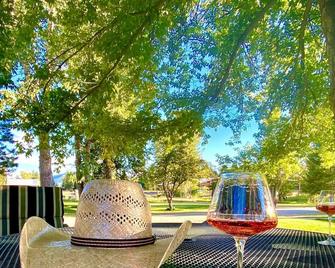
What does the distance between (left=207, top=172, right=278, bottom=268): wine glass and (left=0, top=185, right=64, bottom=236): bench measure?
257cm

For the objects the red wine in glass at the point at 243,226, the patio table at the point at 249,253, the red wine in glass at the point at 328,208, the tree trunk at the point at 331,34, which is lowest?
the patio table at the point at 249,253

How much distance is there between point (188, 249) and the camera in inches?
54.6

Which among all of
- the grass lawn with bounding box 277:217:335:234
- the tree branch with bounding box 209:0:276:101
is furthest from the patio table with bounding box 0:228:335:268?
the grass lawn with bounding box 277:217:335:234

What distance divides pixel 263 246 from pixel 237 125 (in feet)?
15.0

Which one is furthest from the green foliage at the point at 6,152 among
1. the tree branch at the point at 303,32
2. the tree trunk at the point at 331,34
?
the tree trunk at the point at 331,34

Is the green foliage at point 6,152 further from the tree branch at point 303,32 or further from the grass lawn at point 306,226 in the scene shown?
the tree branch at point 303,32

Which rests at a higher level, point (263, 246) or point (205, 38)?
point (205, 38)

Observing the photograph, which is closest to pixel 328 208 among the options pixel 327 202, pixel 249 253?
pixel 327 202

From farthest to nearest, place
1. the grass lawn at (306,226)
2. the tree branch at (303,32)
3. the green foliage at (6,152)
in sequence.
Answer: the green foliage at (6,152), the grass lawn at (306,226), the tree branch at (303,32)

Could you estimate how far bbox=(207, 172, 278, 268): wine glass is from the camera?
0.71 meters

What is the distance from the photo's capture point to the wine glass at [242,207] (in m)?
0.71

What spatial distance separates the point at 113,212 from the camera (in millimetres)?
1010

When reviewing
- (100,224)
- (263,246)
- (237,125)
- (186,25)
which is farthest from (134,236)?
(237,125)

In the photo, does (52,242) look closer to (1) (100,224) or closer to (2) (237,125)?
(1) (100,224)
